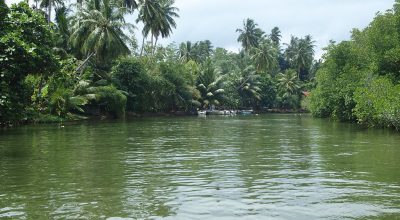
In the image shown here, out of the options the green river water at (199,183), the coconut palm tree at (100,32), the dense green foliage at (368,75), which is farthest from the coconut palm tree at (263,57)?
the green river water at (199,183)

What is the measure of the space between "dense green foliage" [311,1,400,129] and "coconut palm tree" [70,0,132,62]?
69.2 ft

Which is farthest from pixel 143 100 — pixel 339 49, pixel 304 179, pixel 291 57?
pixel 291 57

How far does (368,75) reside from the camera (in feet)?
100

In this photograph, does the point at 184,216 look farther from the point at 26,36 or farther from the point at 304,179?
the point at 26,36

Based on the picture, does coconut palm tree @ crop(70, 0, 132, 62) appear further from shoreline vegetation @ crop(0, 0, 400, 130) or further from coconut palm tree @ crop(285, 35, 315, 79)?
coconut palm tree @ crop(285, 35, 315, 79)

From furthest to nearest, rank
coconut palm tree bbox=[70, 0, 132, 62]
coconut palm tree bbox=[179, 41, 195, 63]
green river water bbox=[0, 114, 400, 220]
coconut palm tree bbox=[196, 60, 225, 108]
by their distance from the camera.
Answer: coconut palm tree bbox=[179, 41, 195, 63]
coconut palm tree bbox=[196, 60, 225, 108]
coconut palm tree bbox=[70, 0, 132, 62]
green river water bbox=[0, 114, 400, 220]

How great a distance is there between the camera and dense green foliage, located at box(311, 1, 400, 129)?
2691 cm

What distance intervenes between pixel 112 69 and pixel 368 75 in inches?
1250

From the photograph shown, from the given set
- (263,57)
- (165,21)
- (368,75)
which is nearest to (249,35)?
(263,57)

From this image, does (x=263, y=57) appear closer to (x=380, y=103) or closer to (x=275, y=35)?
(x=275, y=35)

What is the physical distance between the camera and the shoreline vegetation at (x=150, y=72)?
24.6 meters

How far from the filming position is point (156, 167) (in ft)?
40.0

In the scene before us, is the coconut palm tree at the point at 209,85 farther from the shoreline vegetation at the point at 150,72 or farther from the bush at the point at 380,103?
the bush at the point at 380,103

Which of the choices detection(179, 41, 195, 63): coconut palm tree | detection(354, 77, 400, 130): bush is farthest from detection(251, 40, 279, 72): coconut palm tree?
detection(354, 77, 400, 130): bush
